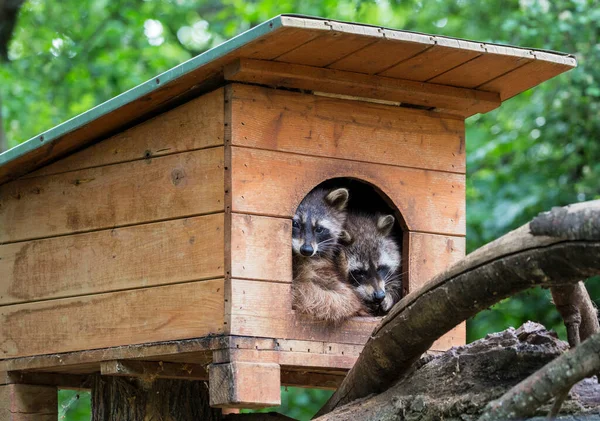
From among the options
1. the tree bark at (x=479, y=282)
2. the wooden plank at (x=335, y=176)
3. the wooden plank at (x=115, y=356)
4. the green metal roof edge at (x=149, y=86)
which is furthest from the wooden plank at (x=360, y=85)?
the tree bark at (x=479, y=282)

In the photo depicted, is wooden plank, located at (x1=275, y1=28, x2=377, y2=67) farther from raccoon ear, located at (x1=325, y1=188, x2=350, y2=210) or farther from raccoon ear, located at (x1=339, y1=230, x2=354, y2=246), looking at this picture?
raccoon ear, located at (x1=339, y1=230, x2=354, y2=246)

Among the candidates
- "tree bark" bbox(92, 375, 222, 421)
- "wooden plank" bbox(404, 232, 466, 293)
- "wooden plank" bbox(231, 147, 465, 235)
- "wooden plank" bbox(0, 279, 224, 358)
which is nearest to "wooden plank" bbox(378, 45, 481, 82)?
"wooden plank" bbox(231, 147, 465, 235)

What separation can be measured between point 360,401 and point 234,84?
1.31m

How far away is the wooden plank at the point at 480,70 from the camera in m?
4.27

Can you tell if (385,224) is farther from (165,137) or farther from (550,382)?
(550,382)

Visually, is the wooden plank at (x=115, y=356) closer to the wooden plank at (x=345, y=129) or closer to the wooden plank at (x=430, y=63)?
the wooden plank at (x=345, y=129)

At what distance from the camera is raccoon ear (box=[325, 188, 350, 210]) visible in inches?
197

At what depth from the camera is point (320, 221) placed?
487cm

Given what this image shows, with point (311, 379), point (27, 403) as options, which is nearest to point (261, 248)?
point (311, 379)

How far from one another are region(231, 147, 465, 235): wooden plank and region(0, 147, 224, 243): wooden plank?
0.11 metres

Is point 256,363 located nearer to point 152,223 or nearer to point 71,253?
point 152,223

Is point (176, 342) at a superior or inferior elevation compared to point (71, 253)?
inferior

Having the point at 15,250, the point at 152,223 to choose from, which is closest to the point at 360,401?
the point at 152,223

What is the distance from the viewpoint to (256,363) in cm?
389
